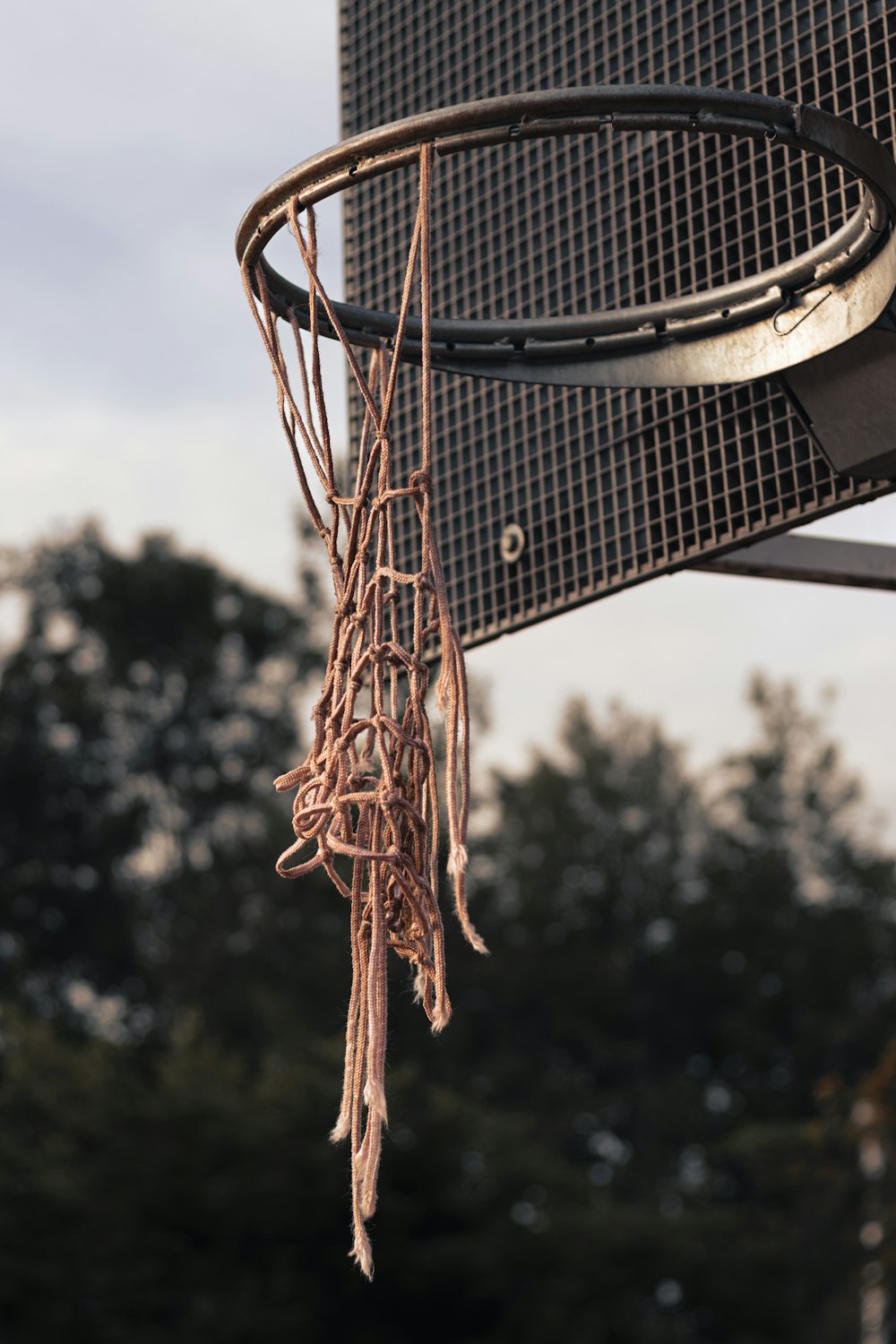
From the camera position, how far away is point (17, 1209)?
1034cm

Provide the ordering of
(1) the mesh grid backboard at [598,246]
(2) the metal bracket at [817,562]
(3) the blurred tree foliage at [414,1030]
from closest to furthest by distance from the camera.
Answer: (1) the mesh grid backboard at [598,246]
(2) the metal bracket at [817,562]
(3) the blurred tree foliage at [414,1030]

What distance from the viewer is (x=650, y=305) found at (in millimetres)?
2750

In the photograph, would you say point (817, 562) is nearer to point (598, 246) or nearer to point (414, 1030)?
point (598, 246)

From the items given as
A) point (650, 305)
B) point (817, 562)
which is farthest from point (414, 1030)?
point (650, 305)

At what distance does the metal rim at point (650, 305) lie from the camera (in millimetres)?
1967

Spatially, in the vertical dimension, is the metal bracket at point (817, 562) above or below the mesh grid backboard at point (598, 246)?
below

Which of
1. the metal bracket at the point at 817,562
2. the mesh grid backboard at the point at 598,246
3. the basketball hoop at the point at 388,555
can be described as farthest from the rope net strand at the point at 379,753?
the metal bracket at the point at 817,562

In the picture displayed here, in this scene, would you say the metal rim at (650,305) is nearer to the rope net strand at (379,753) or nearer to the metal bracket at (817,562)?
the rope net strand at (379,753)

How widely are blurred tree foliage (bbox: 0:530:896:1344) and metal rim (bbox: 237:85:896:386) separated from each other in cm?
747

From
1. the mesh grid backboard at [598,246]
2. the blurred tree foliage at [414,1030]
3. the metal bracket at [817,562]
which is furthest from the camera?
the blurred tree foliage at [414,1030]

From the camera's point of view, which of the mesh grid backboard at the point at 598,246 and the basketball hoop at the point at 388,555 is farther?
the mesh grid backboard at the point at 598,246

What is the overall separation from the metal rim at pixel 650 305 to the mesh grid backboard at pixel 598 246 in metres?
0.16

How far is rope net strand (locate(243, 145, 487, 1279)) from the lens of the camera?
73.8 inches

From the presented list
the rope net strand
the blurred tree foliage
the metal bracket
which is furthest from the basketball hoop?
the blurred tree foliage
